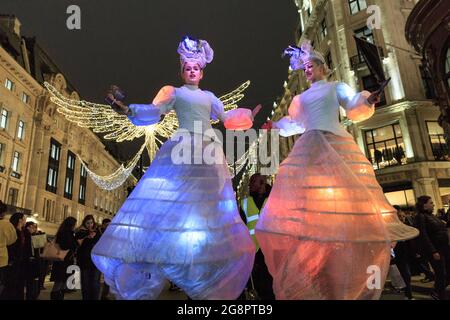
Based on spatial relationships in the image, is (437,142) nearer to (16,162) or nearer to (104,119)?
(104,119)

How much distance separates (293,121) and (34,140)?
1295 inches

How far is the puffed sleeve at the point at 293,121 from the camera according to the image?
155 inches

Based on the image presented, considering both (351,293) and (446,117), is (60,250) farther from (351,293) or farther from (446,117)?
(446,117)

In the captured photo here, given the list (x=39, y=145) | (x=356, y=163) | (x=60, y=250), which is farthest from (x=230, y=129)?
(x=39, y=145)

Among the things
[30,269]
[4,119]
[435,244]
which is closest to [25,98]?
[4,119]

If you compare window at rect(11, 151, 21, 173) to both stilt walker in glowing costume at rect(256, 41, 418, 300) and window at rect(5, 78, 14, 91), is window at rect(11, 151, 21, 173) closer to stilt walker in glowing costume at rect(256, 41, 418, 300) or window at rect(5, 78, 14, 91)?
window at rect(5, 78, 14, 91)

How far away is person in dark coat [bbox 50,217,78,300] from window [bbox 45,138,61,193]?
3068 centimetres

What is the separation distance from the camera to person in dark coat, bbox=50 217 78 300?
5863 millimetres

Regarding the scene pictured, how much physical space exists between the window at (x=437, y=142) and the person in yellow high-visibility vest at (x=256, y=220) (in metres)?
19.9

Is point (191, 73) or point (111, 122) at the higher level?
point (111, 122)

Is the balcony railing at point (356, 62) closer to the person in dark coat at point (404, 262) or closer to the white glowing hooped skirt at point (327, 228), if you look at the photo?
the person in dark coat at point (404, 262)

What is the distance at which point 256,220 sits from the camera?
4.31 metres

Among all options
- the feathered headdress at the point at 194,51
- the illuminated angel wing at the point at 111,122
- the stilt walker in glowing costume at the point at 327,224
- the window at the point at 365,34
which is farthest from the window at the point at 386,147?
the feathered headdress at the point at 194,51
